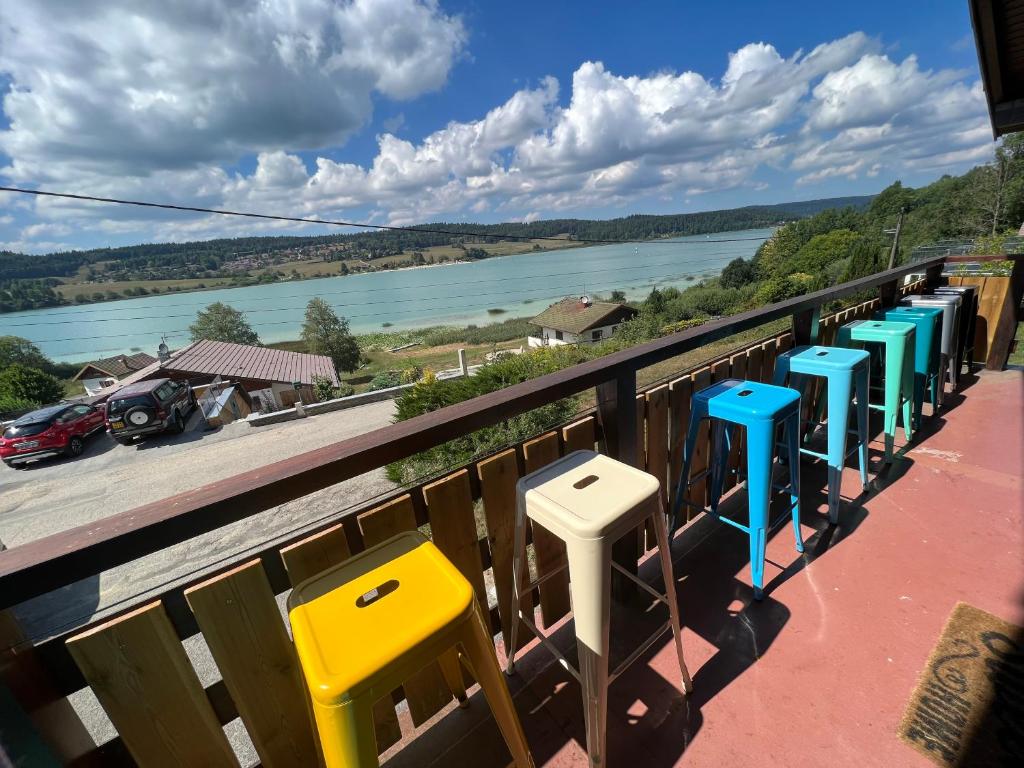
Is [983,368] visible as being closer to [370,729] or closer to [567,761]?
[567,761]

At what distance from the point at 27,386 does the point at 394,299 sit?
33.7 m

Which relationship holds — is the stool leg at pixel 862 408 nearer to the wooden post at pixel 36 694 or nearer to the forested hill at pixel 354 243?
the wooden post at pixel 36 694

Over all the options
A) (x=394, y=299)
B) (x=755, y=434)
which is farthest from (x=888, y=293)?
(x=394, y=299)

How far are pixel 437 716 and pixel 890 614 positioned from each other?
167cm

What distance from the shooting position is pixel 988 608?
152 cm

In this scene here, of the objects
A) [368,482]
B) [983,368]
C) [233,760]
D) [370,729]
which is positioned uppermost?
[370,729]

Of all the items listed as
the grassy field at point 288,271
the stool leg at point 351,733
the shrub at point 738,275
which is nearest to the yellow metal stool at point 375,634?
the stool leg at point 351,733

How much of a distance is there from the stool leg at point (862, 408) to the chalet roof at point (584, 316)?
31.9 m

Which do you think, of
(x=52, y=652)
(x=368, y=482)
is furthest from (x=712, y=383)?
(x=368, y=482)

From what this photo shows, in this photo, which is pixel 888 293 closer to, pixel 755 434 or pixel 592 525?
pixel 755 434

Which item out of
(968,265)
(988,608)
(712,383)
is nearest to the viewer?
(988,608)

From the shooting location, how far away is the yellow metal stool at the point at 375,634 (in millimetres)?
708

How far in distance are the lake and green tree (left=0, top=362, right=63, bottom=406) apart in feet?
39.4

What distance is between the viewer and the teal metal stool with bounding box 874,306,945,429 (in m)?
2.60
